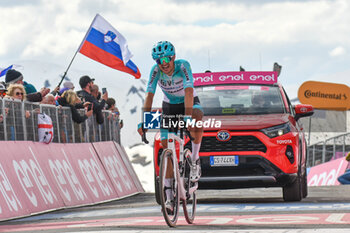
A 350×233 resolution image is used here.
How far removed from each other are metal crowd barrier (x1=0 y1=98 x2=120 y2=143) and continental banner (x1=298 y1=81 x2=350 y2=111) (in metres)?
42.2

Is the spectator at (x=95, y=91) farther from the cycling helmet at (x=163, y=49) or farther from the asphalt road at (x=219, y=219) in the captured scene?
the cycling helmet at (x=163, y=49)

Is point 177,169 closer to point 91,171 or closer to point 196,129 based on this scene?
point 196,129

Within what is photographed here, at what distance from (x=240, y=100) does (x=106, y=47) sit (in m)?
7.34

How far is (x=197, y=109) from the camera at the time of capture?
9.50 meters

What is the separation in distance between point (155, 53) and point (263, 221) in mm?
2278

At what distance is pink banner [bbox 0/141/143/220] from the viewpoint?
1209 centimetres

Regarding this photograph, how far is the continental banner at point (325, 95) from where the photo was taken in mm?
61375

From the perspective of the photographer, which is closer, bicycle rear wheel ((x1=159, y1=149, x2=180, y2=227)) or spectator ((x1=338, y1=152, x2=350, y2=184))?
bicycle rear wheel ((x1=159, y1=149, x2=180, y2=227))

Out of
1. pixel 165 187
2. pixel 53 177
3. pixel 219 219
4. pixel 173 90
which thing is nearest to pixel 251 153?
pixel 219 219

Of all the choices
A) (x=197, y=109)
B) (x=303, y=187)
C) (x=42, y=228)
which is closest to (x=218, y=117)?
(x=303, y=187)

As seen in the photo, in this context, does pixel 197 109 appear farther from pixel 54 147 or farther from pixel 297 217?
pixel 54 147

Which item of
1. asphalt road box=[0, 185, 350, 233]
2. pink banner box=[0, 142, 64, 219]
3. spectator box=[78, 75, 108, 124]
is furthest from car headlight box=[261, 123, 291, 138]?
spectator box=[78, 75, 108, 124]

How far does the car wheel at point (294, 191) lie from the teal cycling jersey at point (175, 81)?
3.80 meters

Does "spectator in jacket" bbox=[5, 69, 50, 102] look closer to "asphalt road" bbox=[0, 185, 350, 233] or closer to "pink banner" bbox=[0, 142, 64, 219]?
"pink banner" bbox=[0, 142, 64, 219]
